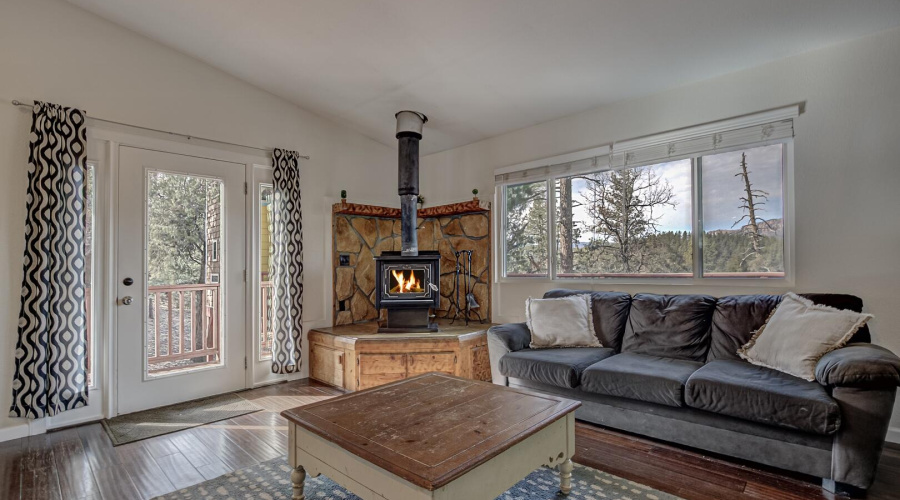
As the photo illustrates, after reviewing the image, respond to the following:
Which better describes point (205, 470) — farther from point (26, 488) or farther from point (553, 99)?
point (553, 99)

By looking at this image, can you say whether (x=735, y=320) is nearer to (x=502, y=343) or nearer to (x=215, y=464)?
(x=502, y=343)

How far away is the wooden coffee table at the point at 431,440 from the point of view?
5.00ft

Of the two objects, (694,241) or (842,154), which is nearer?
(842,154)

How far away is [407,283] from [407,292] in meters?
0.09

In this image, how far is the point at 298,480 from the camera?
200 centimetres

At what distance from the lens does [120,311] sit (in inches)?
134

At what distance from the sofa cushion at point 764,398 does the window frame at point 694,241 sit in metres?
0.82

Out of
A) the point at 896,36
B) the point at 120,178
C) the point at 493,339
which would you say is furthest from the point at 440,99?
the point at 896,36

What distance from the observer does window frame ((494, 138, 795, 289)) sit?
2982mm

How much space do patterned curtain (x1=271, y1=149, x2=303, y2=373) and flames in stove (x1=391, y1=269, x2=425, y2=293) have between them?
36.9 inches

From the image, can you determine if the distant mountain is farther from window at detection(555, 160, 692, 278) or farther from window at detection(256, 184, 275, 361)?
window at detection(256, 184, 275, 361)

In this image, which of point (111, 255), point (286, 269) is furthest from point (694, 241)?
point (111, 255)

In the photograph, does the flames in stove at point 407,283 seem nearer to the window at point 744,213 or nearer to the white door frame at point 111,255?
the white door frame at point 111,255

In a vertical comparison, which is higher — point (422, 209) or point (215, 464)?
point (422, 209)
